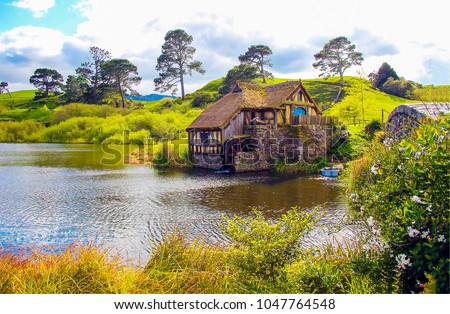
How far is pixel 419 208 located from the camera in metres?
4.20

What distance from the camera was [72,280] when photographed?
18.0 feet

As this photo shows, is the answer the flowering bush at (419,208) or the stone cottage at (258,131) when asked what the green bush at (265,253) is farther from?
the stone cottage at (258,131)

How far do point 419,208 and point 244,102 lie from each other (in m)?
25.6

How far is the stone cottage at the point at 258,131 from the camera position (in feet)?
92.4

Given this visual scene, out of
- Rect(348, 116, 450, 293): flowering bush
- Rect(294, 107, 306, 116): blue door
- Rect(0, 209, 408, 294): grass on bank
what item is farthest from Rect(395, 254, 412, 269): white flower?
Rect(294, 107, 306, 116): blue door

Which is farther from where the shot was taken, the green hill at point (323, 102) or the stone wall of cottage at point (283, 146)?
the green hill at point (323, 102)

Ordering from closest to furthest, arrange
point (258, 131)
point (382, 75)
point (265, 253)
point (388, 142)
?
point (388, 142), point (265, 253), point (258, 131), point (382, 75)

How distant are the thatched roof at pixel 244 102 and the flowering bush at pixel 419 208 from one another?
2304cm

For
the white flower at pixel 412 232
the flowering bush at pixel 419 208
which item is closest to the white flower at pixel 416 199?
the flowering bush at pixel 419 208

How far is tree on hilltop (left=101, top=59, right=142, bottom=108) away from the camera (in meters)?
49.2

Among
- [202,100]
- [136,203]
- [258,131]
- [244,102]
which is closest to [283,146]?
[258,131]

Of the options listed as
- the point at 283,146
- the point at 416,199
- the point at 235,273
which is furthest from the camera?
the point at 283,146

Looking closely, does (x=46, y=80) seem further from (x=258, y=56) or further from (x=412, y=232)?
(x=412, y=232)

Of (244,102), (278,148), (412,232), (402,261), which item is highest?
(244,102)
